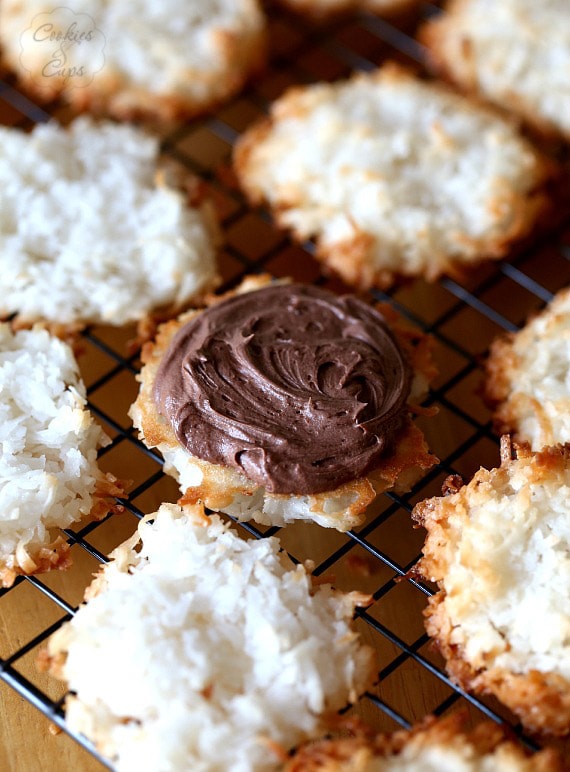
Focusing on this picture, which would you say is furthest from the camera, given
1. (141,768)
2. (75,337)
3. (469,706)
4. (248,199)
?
(248,199)

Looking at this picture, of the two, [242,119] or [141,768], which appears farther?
[242,119]

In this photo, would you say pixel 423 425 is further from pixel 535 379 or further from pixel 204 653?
pixel 204 653

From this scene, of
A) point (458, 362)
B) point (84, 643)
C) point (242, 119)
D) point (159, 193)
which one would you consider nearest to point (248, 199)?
point (159, 193)

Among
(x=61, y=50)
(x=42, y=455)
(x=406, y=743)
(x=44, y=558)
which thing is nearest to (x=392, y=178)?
(x=61, y=50)

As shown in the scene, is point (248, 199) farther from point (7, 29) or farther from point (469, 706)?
point (469, 706)

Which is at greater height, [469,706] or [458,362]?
[458,362]

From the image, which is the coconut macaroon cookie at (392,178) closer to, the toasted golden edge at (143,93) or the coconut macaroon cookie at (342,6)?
the toasted golden edge at (143,93)
